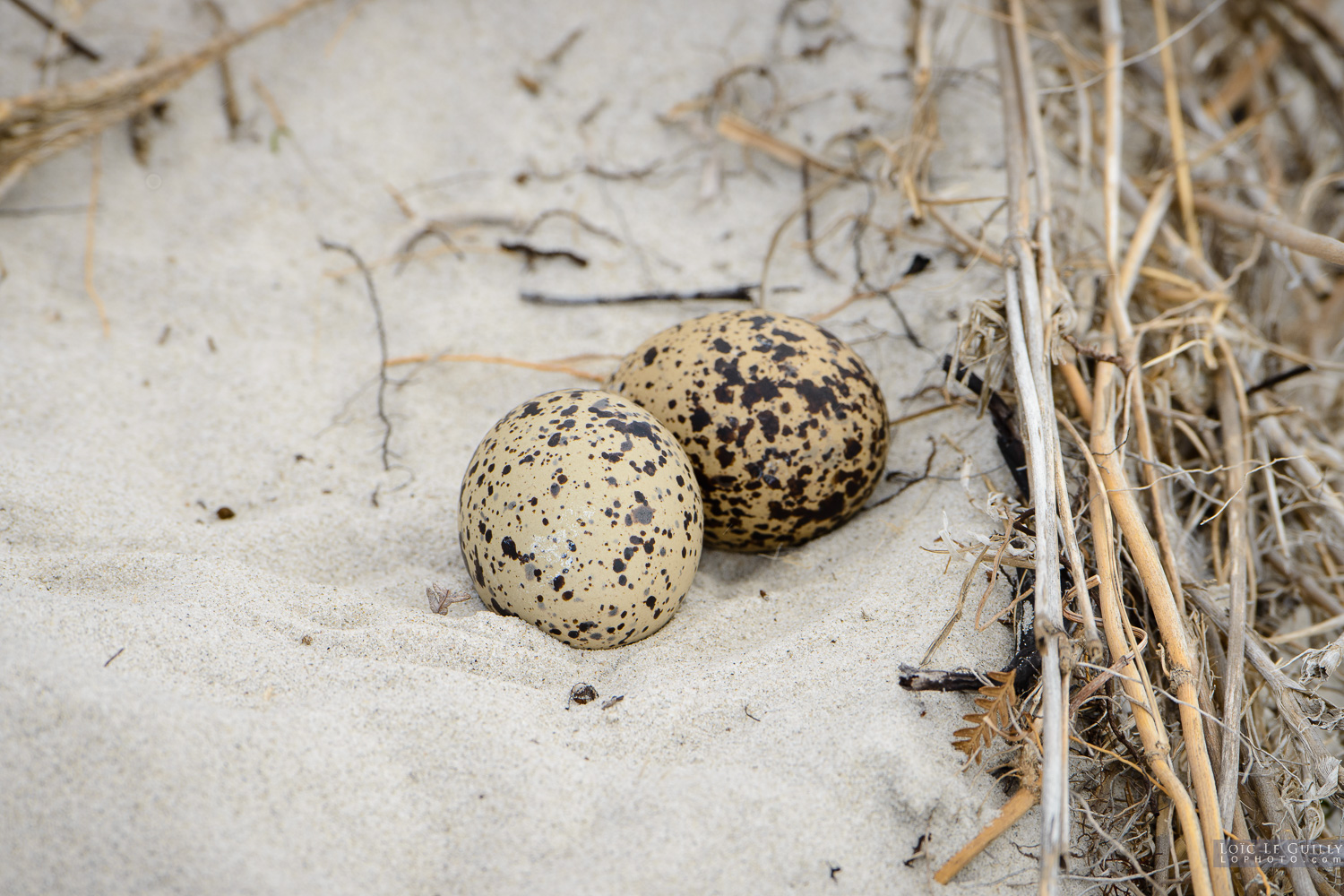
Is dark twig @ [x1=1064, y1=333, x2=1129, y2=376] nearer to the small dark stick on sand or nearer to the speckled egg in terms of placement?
the speckled egg

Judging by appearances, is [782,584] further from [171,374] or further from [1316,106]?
[1316,106]

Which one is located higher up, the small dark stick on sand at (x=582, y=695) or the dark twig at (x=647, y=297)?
the dark twig at (x=647, y=297)

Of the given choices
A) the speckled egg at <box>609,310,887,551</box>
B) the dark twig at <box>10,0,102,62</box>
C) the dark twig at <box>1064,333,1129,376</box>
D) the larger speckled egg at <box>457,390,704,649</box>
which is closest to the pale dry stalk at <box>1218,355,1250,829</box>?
the dark twig at <box>1064,333,1129,376</box>

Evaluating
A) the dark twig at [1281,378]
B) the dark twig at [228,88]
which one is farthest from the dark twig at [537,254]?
the dark twig at [1281,378]

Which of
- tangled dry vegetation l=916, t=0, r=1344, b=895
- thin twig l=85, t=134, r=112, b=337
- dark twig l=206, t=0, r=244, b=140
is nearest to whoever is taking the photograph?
tangled dry vegetation l=916, t=0, r=1344, b=895

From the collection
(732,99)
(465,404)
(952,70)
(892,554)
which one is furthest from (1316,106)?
(465,404)

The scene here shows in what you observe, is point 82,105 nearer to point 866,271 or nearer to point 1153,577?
point 866,271

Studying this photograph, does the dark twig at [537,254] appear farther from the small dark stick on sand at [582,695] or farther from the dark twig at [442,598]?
the small dark stick on sand at [582,695]
